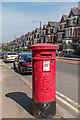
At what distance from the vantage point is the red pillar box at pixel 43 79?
12.4 ft

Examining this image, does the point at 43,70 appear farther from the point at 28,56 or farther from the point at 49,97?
the point at 28,56

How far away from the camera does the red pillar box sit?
378cm

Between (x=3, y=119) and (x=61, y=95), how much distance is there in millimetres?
2719

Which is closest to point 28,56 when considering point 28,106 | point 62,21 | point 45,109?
point 28,106

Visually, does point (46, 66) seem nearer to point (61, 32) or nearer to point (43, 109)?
point (43, 109)

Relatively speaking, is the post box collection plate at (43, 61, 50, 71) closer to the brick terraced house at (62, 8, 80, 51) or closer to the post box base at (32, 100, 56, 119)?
the post box base at (32, 100, 56, 119)

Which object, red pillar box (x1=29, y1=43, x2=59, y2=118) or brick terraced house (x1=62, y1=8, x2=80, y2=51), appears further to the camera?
brick terraced house (x1=62, y1=8, x2=80, y2=51)

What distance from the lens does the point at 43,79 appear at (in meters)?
3.79

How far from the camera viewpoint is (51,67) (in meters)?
3.83

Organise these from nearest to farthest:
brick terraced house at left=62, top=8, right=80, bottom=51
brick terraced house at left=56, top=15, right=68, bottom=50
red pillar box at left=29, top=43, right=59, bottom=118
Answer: red pillar box at left=29, top=43, right=59, bottom=118
brick terraced house at left=62, top=8, right=80, bottom=51
brick terraced house at left=56, top=15, right=68, bottom=50

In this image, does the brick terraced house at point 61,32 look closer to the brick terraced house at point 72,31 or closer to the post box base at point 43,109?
the brick terraced house at point 72,31

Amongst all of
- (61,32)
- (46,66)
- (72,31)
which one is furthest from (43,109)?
(61,32)

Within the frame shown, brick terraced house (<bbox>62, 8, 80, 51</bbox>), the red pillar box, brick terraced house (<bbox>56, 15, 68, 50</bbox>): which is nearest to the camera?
the red pillar box

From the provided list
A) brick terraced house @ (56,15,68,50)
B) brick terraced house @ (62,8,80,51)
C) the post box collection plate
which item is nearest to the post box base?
the post box collection plate
